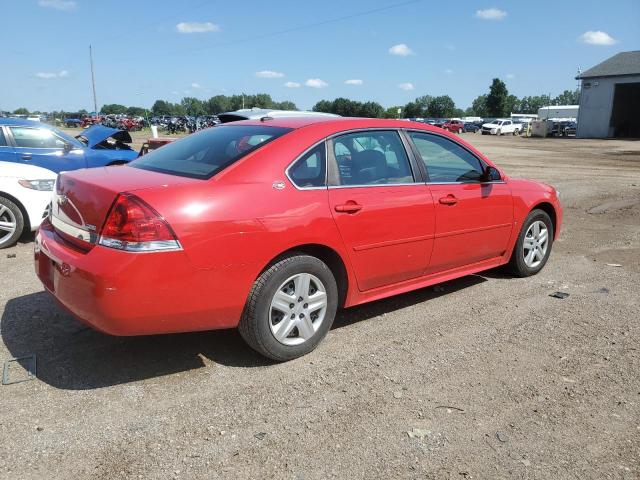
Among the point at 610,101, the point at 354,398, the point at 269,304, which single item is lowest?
the point at 354,398

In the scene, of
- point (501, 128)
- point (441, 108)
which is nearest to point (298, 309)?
point (501, 128)

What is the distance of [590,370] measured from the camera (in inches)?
140

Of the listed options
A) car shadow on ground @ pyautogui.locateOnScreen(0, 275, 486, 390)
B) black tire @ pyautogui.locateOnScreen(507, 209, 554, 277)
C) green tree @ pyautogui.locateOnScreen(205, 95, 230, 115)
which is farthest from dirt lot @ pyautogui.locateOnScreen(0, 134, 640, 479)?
green tree @ pyautogui.locateOnScreen(205, 95, 230, 115)

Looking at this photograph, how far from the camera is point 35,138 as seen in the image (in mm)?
8344

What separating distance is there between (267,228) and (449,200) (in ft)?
5.97

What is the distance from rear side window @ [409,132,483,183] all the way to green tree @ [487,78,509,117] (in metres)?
96.0

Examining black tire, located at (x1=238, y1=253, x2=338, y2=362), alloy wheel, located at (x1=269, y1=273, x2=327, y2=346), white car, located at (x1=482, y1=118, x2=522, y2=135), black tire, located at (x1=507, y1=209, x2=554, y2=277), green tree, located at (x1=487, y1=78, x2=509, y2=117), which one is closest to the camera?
black tire, located at (x1=238, y1=253, x2=338, y2=362)

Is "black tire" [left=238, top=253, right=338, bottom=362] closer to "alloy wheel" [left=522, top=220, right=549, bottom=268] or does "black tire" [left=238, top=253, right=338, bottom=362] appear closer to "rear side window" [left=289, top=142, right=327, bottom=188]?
"rear side window" [left=289, top=142, right=327, bottom=188]

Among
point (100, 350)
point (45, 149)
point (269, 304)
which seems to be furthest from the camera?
point (45, 149)

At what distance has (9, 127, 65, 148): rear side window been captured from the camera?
826 centimetres

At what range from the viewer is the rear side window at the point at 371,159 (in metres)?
3.83

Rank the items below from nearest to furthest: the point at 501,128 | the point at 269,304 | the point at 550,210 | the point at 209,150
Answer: the point at 269,304
the point at 209,150
the point at 550,210
the point at 501,128

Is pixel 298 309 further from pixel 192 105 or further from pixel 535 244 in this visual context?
pixel 192 105

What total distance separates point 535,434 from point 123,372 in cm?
249
